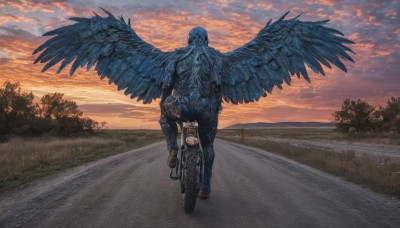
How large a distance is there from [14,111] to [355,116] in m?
52.1

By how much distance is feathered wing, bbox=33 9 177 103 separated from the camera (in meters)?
5.38

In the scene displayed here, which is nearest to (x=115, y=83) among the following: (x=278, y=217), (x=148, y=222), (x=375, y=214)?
(x=148, y=222)

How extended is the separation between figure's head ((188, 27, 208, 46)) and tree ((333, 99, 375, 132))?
59.4m

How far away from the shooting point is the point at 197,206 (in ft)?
18.4

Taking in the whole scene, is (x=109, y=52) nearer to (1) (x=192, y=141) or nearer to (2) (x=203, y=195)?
(1) (x=192, y=141)

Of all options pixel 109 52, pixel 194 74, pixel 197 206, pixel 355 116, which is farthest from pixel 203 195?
pixel 355 116

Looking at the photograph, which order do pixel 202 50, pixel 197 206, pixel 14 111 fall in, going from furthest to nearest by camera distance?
pixel 14 111 → pixel 197 206 → pixel 202 50

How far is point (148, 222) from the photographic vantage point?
183 inches

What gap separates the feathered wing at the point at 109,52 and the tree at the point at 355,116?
2353 inches

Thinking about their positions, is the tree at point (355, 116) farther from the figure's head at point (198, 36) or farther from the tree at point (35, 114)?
the figure's head at point (198, 36)

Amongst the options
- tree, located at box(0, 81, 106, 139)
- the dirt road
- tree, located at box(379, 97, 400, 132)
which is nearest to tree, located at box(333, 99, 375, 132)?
tree, located at box(379, 97, 400, 132)

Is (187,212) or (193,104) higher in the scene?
(193,104)

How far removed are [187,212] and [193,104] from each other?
1630mm

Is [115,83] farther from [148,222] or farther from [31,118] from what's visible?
[31,118]
